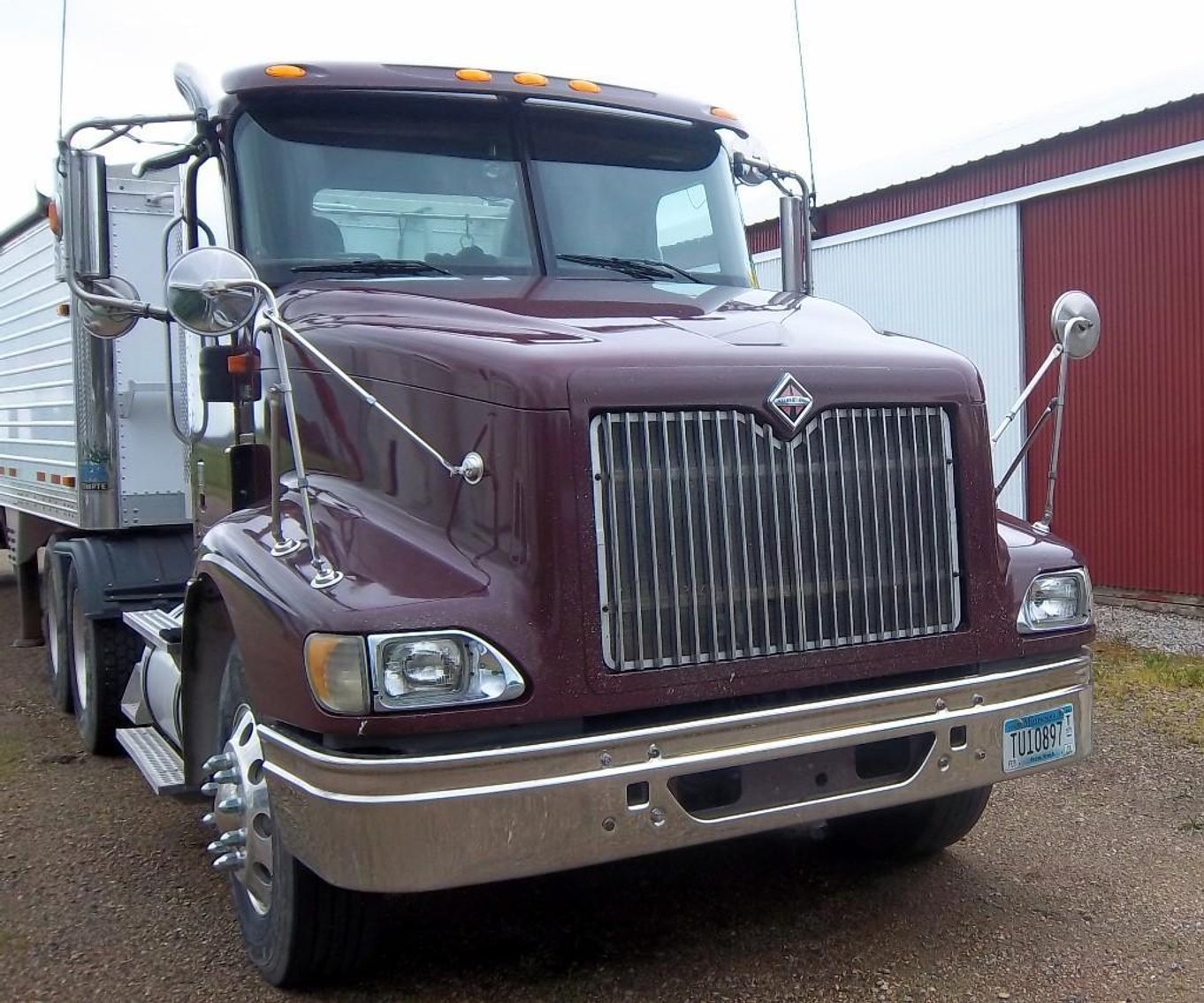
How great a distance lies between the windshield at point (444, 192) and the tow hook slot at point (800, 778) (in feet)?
6.45

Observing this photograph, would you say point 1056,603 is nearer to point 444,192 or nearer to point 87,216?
point 444,192

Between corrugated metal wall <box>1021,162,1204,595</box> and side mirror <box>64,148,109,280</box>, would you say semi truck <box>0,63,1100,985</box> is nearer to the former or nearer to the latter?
side mirror <box>64,148,109,280</box>

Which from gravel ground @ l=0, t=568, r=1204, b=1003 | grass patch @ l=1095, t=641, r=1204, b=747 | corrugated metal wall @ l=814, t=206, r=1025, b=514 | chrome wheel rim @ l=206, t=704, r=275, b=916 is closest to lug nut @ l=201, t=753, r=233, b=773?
chrome wheel rim @ l=206, t=704, r=275, b=916

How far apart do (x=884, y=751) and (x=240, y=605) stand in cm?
184

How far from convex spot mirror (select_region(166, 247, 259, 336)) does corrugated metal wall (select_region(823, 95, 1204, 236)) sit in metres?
8.11

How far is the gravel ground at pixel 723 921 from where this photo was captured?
3.64 metres

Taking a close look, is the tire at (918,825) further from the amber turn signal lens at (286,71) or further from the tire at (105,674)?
the tire at (105,674)

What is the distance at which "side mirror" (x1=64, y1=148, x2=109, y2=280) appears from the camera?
15.0ft

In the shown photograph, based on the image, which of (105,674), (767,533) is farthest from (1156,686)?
(105,674)

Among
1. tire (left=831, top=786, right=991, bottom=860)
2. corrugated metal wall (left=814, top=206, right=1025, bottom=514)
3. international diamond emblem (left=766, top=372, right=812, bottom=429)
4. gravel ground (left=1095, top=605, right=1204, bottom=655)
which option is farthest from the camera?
corrugated metal wall (left=814, top=206, right=1025, bottom=514)

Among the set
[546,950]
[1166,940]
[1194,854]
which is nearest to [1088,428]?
[1194,854]

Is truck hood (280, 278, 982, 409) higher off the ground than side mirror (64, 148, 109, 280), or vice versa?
side mirror (64, 148, 109, 280)

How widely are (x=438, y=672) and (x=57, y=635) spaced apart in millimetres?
4950

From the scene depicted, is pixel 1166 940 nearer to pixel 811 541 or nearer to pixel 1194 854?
pixel 1194 854
